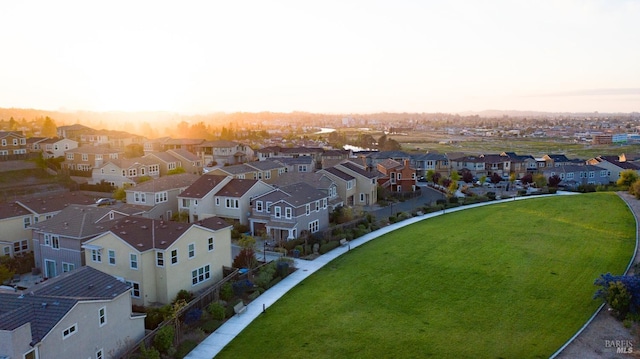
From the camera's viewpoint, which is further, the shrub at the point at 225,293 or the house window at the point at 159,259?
the shrub at the point at 225,293

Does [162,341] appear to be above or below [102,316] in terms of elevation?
below

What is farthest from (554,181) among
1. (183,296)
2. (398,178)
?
(183,296)

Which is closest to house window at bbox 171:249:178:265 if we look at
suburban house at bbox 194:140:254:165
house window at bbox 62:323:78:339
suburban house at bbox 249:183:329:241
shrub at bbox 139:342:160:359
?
shrub at bbox 139:342:160:359

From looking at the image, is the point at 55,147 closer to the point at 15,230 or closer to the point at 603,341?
the point at 15,230

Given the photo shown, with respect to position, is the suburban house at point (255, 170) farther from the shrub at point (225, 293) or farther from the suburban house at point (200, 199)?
the shrub at point (225, 293)

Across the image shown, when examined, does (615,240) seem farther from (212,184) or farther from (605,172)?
(605,172)

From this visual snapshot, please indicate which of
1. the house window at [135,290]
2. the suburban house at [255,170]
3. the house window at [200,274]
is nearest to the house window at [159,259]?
the house window at [135,290]

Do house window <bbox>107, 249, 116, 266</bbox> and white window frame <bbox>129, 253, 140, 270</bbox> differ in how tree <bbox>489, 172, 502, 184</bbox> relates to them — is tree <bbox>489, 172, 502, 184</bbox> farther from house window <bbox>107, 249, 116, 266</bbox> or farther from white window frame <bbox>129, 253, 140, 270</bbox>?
house window <bbox>107, 249, 116, 266</bbox>
